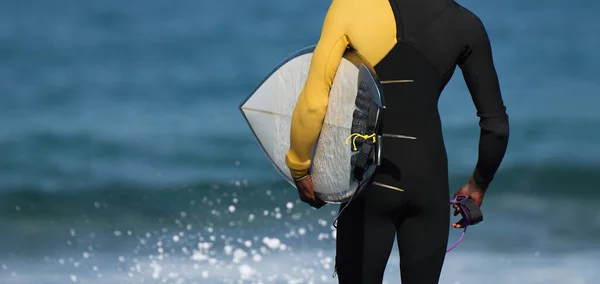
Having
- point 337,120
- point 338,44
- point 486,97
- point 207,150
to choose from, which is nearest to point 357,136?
point 337,120

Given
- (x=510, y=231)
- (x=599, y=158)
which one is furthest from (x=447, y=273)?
(x=599, y=158)

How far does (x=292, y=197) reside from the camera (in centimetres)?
597

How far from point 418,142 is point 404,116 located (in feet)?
0.24

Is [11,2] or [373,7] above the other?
[11,2]

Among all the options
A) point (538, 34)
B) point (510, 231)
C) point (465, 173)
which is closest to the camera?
point (510, 231)

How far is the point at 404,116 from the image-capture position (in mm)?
3021

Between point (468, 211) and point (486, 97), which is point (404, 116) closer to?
point (486, 97)

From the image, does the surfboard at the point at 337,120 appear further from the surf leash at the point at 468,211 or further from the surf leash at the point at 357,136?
the surf leash at the point at 468,211

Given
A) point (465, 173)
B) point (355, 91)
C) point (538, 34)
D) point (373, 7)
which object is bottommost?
point (355, 91)

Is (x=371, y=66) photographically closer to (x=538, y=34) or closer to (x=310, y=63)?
(x=310, y=63)

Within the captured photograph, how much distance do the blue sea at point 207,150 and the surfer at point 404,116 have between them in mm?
1896

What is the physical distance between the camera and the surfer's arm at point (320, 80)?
9.66ft

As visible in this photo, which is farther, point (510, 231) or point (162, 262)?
point (510, 231)

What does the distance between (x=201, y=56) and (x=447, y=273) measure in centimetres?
296
